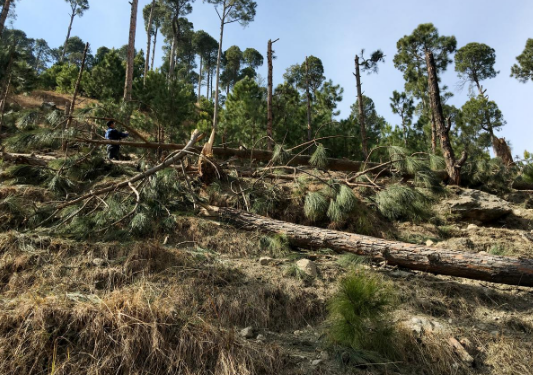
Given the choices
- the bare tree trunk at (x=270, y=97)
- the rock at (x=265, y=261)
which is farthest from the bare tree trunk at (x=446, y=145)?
the rock at (x=265, y=261)

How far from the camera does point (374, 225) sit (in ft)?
15.8

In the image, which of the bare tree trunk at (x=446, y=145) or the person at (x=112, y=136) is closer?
the person at (x=112, y=136)

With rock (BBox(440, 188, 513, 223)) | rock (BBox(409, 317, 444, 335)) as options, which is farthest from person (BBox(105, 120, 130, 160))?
rock (BBox(440, 188, 513, 223))

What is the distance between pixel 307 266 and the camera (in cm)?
334

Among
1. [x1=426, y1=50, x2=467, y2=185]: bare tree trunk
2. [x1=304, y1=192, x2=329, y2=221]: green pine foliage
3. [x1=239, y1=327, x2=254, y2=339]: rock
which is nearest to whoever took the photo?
[x1=239, y1=327, x2=254, y2=339]: rock

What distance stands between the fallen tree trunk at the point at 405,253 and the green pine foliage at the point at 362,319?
1313 millimetres

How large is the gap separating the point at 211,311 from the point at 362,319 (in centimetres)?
121

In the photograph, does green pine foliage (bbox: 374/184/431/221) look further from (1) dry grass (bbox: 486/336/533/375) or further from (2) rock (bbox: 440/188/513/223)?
(1) dry grass (bbox: 486/336/533/375)

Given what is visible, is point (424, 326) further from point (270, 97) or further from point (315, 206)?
point (270, 97)

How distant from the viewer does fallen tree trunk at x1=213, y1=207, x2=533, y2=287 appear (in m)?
3.17

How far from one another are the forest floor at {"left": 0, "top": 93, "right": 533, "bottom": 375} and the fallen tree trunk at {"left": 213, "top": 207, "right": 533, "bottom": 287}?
0.45ft

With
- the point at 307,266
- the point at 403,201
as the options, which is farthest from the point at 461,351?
the point at 403,201

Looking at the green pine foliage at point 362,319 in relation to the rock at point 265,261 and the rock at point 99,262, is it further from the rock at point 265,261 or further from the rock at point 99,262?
the rock at point 99,262

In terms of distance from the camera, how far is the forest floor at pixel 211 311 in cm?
183
